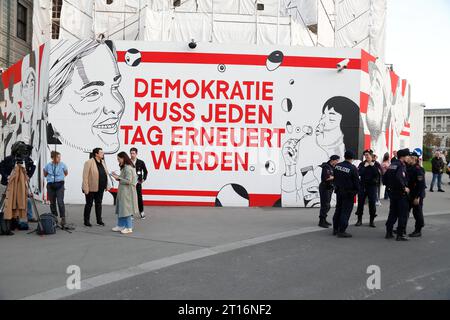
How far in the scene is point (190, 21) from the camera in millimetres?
22969

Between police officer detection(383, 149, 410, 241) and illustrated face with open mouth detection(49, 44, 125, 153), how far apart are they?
7996 millimetres

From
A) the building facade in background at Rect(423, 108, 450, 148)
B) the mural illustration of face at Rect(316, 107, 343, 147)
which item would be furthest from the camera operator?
the building facade in background at Rect(423, 108, 450, 148)

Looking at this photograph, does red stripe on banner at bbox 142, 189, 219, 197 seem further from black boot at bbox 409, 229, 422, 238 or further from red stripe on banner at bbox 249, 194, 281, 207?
black boot at bbox 409, 229, 422, 238

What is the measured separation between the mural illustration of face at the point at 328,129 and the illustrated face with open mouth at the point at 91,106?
606 centimetres

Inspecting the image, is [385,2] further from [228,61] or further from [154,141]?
[154,141]

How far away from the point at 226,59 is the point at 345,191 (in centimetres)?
624

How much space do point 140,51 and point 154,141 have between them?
2715mm

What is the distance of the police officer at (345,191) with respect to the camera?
29.8 feet

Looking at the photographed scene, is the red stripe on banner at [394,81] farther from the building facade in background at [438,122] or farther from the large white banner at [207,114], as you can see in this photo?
the building facade in background at [438,122]

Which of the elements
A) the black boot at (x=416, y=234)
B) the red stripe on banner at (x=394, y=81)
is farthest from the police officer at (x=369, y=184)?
the red stripe on banner at (x=394, y=81)

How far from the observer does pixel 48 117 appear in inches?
530

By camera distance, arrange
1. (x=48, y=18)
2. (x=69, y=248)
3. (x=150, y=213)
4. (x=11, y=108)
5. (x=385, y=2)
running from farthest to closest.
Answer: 1. (x=385, y=2)
2. (x=48, y=18)
3. (x=11, y=108)
4. (x=150, y=213)
5. (x=69, y=248)

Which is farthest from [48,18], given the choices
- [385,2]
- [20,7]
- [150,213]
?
[385,2]

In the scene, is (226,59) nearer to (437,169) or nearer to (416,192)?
(416,192)
